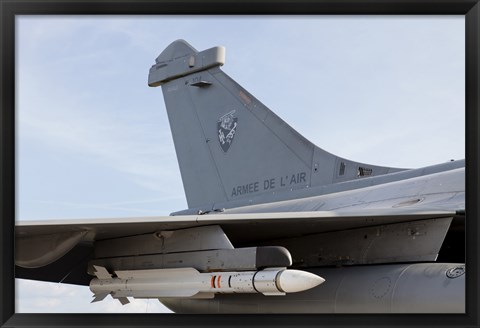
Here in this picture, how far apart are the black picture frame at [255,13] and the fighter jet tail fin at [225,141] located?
6.52 meters

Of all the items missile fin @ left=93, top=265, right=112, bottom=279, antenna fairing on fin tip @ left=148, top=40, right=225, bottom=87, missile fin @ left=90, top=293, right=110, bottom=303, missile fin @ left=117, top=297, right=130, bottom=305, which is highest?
antenna fairing on fin tip @ left=148, top=40, right=225, bottom=87

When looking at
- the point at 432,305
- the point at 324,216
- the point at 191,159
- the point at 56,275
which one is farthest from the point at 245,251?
the point at 191,159

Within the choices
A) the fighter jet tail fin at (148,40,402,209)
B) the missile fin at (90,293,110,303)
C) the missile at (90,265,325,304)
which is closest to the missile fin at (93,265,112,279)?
the missile at (90,265,325,304)

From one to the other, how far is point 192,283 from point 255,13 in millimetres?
4530

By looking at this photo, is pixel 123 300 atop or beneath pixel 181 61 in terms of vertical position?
beneath

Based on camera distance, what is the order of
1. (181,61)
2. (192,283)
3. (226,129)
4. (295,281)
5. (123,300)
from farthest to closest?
(181,61)
(226,129)
(123,300)
(192,283)
(295,281)

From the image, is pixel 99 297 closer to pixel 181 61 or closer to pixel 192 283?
pixel 192 283

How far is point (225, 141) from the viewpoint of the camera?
12719 millimetres

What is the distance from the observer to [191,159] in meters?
13.3

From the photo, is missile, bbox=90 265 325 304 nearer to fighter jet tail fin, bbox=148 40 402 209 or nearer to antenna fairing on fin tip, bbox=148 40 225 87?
fighter jet tail fin, bbox=148 40 402 209

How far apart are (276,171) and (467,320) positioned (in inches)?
315

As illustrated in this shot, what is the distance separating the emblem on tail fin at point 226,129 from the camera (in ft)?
41.1

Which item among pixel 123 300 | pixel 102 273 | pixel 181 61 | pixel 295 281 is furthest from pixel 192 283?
pixel 181 61

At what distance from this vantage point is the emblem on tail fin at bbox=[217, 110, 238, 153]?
41.1ft
